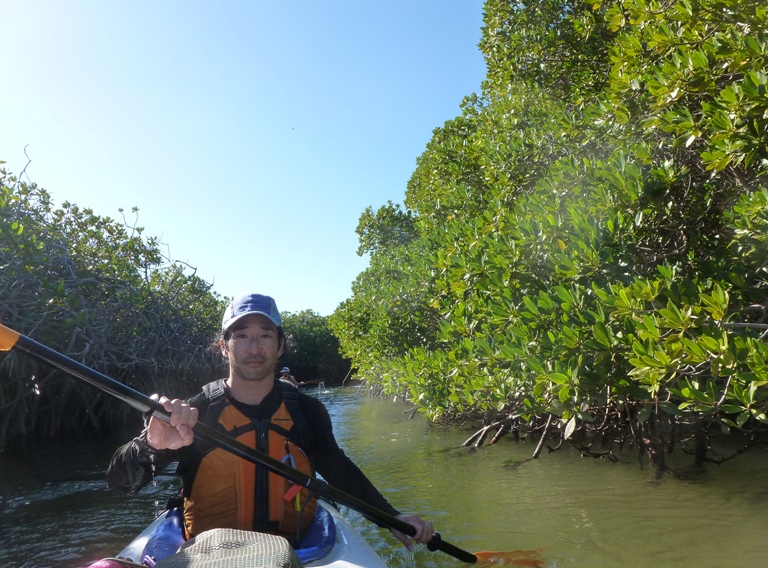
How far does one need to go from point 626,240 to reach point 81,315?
7.73 meters

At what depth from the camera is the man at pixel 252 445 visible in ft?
9.16

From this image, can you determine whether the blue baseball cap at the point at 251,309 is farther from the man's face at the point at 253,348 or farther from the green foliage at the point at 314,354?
the green foliage at the point at 314,354

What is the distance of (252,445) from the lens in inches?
113

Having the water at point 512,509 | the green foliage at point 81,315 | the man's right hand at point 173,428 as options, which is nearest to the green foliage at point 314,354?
the green foliage at point 81,315

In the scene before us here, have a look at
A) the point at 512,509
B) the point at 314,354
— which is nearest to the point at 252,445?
the point at 512,509

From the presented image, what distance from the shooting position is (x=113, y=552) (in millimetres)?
4758

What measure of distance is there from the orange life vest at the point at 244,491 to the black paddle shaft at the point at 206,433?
194 millimetres

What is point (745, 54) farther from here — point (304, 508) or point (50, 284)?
point (50, 284)

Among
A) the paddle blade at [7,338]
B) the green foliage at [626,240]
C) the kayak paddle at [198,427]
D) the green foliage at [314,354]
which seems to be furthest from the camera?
the green foliage at [314,354]

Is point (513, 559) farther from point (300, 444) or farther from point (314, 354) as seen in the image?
point (314, 354)

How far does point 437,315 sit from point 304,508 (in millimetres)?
7652

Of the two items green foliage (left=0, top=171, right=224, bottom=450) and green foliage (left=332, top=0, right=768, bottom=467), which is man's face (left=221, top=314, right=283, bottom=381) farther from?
green foliage (left=0, top=171, right=224, bottom=450)

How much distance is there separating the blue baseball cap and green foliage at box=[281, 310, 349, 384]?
27.7m

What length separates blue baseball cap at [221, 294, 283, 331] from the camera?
3.00 metres
